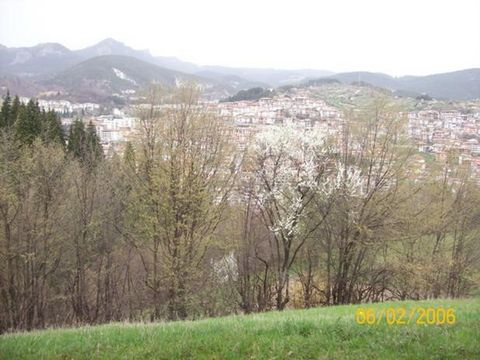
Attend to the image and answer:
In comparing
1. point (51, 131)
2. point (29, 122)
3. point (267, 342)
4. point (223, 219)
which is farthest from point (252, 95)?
point (267, 342)

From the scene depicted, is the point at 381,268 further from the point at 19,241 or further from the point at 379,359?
the point at 19,241

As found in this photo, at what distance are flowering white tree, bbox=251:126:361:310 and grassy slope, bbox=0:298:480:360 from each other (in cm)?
1352

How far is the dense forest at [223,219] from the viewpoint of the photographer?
1875cm

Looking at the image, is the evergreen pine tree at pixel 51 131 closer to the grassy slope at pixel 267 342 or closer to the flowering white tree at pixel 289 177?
the flowering white tree at pixel 289 177

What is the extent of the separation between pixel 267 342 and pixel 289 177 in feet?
49.6

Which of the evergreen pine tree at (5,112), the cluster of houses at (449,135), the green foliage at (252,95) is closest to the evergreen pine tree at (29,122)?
the evergreen pine tree at (5,112)

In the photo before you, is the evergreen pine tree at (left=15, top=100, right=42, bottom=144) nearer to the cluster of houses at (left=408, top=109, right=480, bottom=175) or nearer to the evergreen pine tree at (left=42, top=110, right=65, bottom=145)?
the evergreen pine tree at (left=42, top=110, right=65, bottom=145)

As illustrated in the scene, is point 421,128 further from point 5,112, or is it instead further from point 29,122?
point 5,112

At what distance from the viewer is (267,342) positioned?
630cm

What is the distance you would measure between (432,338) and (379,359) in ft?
3.85

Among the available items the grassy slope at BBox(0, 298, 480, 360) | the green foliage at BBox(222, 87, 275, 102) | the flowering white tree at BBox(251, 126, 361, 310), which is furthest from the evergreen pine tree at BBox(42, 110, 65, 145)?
the green foliage at BBox(222, 87, 275, 102)

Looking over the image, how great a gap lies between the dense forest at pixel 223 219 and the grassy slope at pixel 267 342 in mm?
11079

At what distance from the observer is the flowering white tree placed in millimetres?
20672
